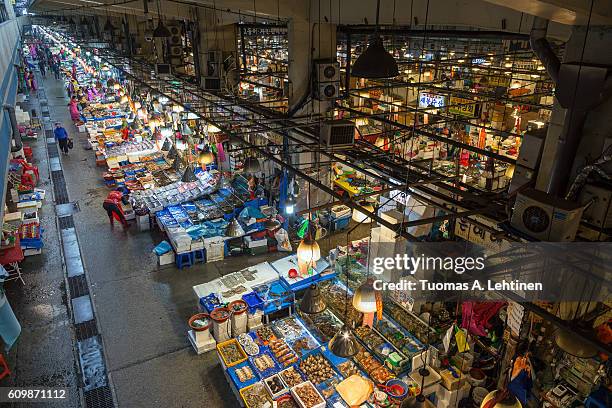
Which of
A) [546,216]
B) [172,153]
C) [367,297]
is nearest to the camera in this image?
[546,216]

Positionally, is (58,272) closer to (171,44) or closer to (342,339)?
(342,339)

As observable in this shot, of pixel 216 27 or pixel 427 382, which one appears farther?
pixel 216 27

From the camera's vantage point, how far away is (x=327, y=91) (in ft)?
30.6

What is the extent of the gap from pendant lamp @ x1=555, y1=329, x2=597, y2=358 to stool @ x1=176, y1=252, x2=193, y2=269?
8925 millimetres

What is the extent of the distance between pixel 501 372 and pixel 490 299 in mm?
1309

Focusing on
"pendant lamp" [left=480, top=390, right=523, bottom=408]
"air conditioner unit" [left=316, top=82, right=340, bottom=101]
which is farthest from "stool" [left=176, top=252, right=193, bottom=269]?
"pendant lamp" [left=480, top=390, right=523, bottom=408]

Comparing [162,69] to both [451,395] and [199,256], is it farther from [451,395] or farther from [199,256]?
[451,395]

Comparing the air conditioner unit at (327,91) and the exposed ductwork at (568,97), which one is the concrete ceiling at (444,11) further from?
the air conditioner unit at (327,91)

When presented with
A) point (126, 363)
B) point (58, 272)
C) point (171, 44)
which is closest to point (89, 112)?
point (171, 44)

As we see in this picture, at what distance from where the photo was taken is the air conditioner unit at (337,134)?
736 centimetres

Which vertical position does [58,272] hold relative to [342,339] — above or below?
below

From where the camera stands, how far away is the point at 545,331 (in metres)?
7.49

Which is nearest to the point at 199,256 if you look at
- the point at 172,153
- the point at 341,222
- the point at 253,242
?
Answer: the point at 253,242

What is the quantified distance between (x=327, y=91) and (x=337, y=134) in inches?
89.7
